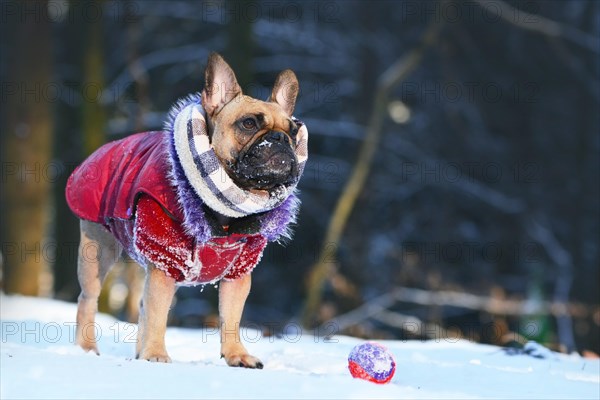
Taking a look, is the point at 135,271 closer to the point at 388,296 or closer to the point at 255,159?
the point at 388,296

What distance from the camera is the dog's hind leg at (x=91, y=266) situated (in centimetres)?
584

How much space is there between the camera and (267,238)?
5.24 metres

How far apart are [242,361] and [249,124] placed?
127 cm

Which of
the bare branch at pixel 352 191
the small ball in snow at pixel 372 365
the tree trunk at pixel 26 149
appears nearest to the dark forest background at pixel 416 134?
the bare branch at pixel 352 191

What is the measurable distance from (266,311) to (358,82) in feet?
14.4

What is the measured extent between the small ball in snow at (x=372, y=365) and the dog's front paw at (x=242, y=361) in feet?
1.80

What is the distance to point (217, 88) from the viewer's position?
16.7 ft

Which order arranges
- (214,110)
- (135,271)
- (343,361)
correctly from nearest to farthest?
(214,110), (343,361), (135,271)

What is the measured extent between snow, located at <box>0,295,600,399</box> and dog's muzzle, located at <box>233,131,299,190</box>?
0.95m

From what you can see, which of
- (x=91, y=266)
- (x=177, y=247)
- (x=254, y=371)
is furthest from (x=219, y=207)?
(x=91, y=266)

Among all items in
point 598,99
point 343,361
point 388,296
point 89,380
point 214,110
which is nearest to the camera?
point 89,380

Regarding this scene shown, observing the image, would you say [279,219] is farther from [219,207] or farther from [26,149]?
[26,149]

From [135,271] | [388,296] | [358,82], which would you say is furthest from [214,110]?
[358,82]

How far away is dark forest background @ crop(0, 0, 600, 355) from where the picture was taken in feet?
49.5
